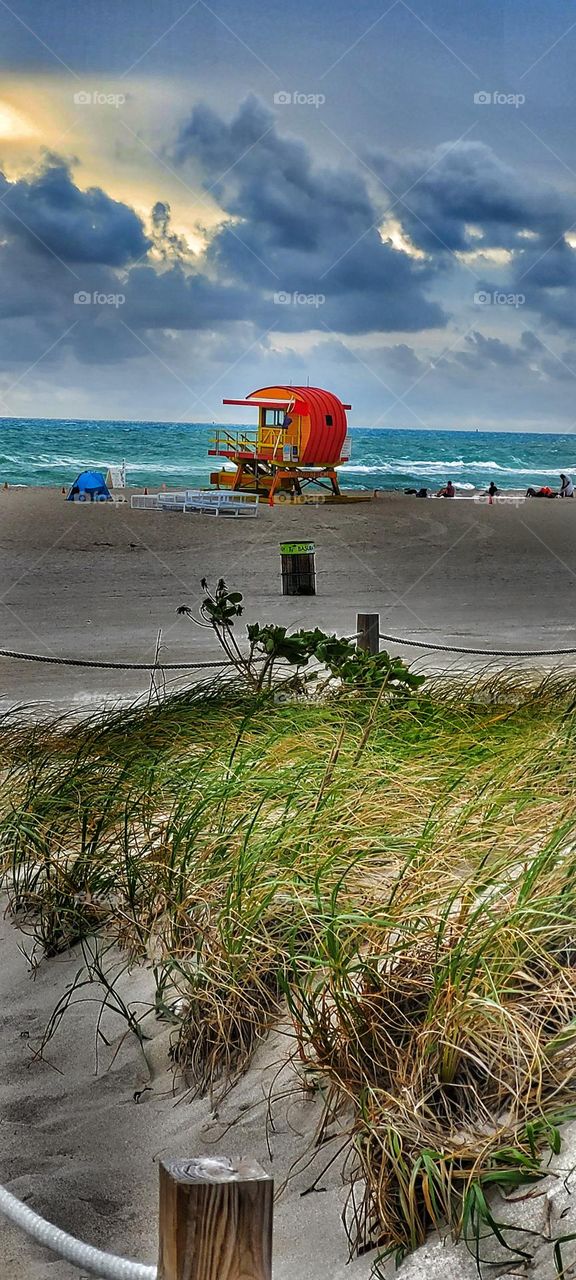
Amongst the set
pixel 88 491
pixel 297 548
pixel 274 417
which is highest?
pixel 274 417

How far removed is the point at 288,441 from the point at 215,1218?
15399 mm

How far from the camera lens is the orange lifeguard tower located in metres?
15.6

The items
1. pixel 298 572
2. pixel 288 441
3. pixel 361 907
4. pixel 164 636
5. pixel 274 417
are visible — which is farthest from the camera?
pixel 288 441

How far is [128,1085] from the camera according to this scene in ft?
7.54

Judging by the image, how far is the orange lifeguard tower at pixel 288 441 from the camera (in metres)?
15.6

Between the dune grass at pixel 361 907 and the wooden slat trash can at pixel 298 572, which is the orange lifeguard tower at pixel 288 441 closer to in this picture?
the wooden slat trash can at pixel 298 572

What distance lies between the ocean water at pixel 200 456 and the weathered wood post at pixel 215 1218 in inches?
809

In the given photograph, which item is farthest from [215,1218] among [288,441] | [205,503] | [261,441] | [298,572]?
[261,441]

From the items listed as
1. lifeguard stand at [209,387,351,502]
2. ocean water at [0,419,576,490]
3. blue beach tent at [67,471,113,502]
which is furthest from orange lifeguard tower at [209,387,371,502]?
ocean water at [0,419,576,490]

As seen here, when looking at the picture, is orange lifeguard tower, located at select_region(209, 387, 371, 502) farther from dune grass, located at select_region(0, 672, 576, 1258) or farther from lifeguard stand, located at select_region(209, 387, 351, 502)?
dune grass, located at select_region(0, 672, 576, 1258)

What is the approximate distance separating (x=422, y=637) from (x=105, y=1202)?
6322 mm

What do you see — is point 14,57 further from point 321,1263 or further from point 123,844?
point 321,1263

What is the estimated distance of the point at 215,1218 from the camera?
1.12 m

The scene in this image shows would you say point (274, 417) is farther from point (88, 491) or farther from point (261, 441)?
point (88, 491)
